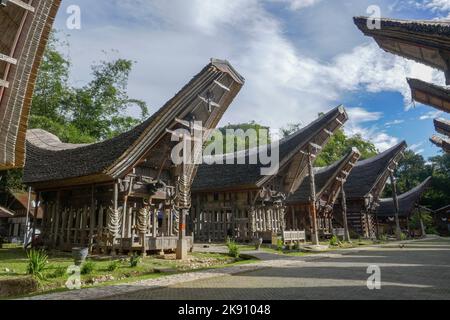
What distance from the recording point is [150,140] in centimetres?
1399

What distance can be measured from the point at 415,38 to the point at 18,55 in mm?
9735

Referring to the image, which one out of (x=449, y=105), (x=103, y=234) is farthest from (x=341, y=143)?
(x=103, y=234)

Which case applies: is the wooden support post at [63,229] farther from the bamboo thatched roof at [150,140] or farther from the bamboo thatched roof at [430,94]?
the bamboo thatched roof at [430,94]

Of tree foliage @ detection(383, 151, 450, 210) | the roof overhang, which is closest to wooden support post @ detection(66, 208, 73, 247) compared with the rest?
the roof overhang

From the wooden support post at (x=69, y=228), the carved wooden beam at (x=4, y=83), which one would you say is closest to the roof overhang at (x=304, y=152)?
the wooden support post at (x=69, y=228)

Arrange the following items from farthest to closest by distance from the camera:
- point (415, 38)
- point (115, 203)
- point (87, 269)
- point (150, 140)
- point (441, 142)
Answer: point (441, 142) < point (150, 140) < point (115, 203) < point (87, 269) < point (415, 38)

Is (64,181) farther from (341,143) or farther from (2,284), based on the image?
(341,143)

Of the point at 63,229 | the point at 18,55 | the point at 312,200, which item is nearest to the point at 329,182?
the point at 312,200

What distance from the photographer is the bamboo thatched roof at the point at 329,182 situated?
28344 mm

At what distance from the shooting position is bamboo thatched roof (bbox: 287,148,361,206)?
2834 centimetres

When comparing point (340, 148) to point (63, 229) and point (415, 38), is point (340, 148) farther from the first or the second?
point (415, 38)

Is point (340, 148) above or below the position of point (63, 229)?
above

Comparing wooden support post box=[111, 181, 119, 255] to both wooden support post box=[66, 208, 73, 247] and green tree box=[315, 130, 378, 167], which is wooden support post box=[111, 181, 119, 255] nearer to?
wooden support post box=[66, 208, 73, 247]
